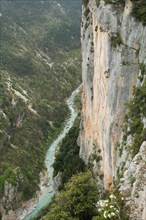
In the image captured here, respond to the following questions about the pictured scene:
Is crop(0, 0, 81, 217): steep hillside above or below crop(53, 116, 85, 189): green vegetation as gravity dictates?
above

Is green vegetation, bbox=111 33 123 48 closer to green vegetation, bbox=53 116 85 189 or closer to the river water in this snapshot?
green vegetation, bbox=53 116 85 189

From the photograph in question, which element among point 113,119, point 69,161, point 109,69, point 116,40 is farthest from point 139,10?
point 69,161

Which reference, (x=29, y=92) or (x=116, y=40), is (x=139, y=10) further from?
(x=29, y=92)

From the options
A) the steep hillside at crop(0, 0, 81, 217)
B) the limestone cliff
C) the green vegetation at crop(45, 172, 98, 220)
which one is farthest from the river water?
the green vegetation at crop(45, 172, 98, 220)

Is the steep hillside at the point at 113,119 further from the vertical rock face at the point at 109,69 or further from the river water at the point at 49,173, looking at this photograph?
the river water at the point at 49,173

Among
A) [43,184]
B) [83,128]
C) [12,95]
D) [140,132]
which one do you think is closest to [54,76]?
[12,95]

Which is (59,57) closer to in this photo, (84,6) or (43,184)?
(43,184)
